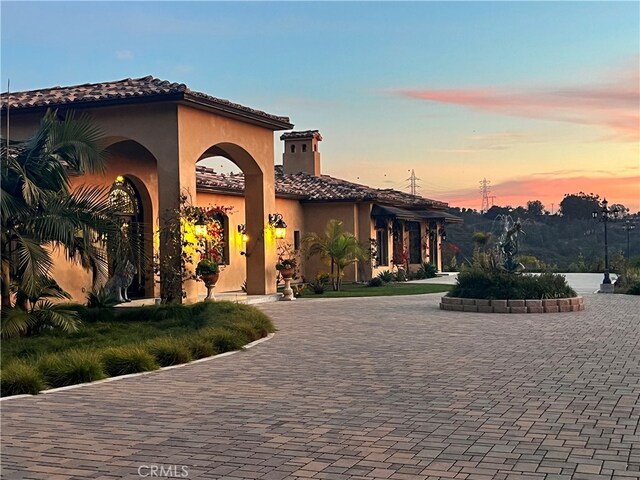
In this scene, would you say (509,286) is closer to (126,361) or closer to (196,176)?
(196,176)

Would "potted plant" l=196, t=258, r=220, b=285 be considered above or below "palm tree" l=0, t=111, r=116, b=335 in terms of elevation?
below

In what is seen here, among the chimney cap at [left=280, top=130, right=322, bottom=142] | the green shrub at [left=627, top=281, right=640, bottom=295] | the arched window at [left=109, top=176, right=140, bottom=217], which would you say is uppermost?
the chimney cap at [left=280, top=130, right=322, bottom=142]

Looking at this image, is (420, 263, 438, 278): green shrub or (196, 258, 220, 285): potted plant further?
(420, 263, 438, 278): green shrub

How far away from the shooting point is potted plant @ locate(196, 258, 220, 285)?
18.0 m

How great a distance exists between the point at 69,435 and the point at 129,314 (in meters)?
9.17

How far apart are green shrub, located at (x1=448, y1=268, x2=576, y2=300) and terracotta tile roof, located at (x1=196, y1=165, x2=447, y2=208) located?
8.71m

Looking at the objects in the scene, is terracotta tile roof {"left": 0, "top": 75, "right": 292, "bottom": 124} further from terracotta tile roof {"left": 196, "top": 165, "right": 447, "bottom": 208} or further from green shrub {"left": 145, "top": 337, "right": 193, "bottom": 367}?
green shrub {"left": 145, "top": 337, "right": 193, "bottom": 367}

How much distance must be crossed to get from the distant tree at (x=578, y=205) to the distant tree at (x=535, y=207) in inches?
80.9

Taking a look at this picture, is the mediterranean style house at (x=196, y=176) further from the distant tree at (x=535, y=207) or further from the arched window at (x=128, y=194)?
the distant tree at (x=535, y=207)

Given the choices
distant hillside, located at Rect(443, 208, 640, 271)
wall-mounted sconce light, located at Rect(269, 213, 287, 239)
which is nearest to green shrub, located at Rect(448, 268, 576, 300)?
wall-mounted sconce light, located at Rect(269, 213, 287, 239)

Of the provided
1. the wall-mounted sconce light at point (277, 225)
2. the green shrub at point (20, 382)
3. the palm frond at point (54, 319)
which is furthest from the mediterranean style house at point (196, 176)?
the green shrub at point (20, 382)

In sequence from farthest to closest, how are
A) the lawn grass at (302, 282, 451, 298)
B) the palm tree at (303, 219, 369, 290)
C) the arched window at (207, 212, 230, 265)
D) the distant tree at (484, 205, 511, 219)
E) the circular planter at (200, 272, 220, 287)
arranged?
the distant tree at (484, 205, 511, 219)
the palm tree at (303, 219, 369, 290)
the lawn grass at (302, 282, 451, 298)
the arched window at (207, 212, 230, 265)
the circular planter at (200, 272, 220, 287)

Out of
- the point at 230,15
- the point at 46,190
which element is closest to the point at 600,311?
the point at 230,15

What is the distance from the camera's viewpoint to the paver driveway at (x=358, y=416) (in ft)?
17.6
